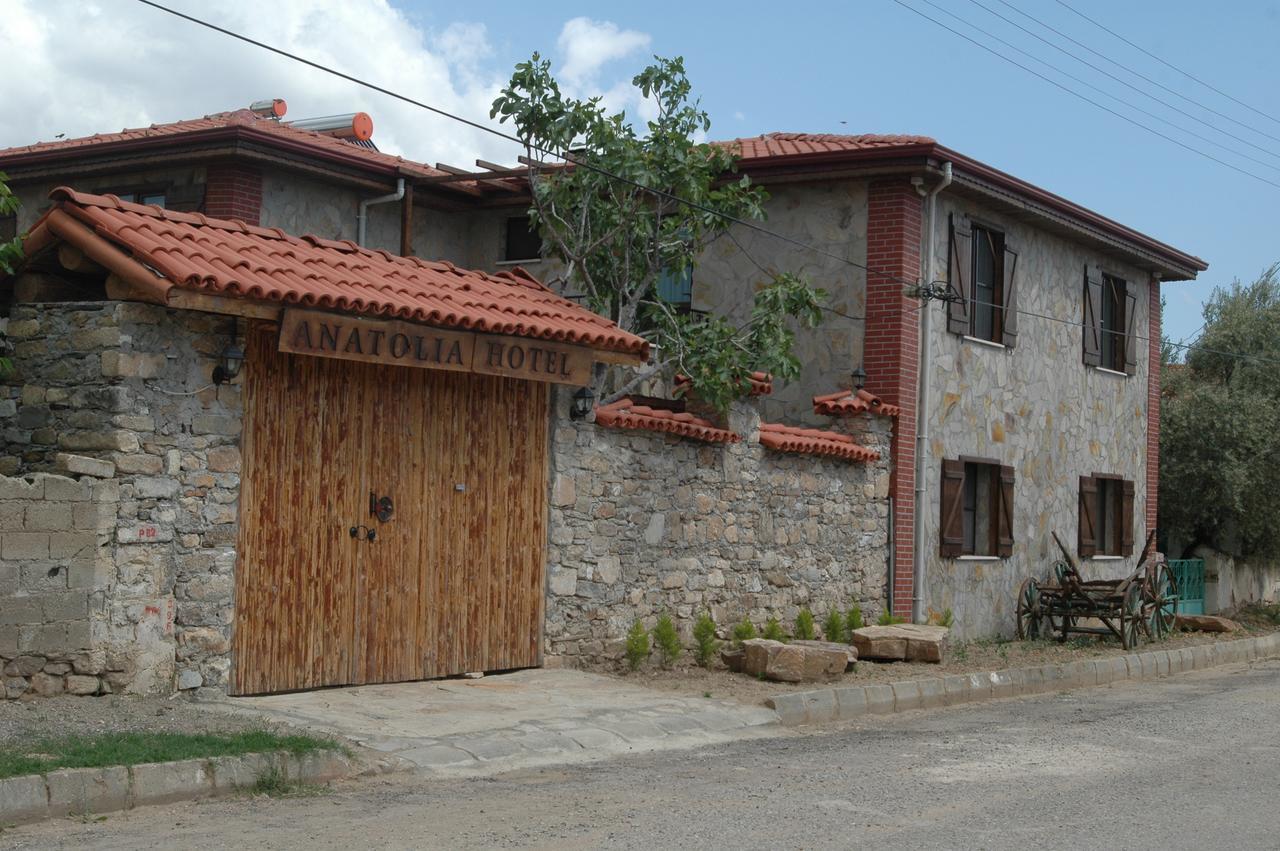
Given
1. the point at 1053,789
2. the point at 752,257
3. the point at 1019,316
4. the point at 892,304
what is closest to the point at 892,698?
the point at 1053,789

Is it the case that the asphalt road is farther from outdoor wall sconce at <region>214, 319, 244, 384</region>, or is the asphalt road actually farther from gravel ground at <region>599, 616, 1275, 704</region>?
outdoor wall sconce at <region>214, 319, 244, 384</region>

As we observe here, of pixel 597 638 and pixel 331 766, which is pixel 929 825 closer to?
pixel 331 766

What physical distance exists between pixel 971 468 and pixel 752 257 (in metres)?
4.01

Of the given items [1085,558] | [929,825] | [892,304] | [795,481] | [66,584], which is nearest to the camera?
[929,825]

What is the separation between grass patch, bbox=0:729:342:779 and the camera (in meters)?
7.59

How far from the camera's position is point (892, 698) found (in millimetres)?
13320

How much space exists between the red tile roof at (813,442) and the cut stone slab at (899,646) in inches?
79.5

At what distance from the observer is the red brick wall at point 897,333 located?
17406 mm

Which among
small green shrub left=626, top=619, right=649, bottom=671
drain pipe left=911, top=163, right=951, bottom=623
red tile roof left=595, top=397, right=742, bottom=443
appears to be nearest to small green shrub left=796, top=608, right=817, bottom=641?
red tile roof left=595, top=397, right=742, bottom=443

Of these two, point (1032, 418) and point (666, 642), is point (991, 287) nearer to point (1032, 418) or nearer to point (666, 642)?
point (1032, 418)

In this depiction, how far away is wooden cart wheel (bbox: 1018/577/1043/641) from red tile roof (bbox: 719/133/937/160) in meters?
6.05

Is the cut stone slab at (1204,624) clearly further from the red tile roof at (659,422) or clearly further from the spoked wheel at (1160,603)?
the red tile roof at (659,422)

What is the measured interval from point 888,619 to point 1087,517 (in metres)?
6.42

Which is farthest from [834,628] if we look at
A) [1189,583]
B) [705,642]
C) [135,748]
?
[1189,583]
